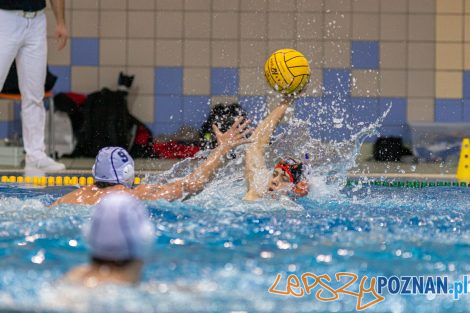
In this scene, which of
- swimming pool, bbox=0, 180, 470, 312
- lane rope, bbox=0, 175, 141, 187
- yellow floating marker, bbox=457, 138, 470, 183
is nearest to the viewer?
swimming pool, bbox=0, 180, 470, 312

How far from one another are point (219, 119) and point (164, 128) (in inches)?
27.2

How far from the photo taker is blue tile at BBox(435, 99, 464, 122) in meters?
8.99

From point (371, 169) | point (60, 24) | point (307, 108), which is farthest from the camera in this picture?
point (307, 108)

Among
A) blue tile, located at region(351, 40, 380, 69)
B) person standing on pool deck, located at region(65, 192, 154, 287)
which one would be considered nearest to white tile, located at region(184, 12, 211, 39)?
blue tile, located at region(351, 40, 380, 69)

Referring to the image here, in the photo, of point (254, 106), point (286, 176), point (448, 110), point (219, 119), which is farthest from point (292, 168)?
point (448, 110)

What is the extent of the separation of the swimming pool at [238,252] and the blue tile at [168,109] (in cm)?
408

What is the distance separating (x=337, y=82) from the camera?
8.98 metres

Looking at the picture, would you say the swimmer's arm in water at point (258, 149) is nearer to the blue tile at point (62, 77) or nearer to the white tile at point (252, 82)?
the white tile at point (252, 82)

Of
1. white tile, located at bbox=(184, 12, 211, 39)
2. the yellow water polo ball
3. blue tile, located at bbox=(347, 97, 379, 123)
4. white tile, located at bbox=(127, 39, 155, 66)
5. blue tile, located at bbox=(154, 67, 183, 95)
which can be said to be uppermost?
white tile, located at bbox=(184, 12, 211, 39)

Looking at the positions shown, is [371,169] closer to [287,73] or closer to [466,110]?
[466,110]

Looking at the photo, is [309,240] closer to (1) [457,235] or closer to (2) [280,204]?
(1) [457,235]

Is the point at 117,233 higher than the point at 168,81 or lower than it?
lower

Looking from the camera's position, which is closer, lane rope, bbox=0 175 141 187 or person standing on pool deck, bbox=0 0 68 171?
lane rope, bbox=0 175 141 187

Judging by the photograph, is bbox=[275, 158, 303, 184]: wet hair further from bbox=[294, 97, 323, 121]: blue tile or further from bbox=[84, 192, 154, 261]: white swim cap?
bbox=[294, 97, 323, 121]: blue tile
